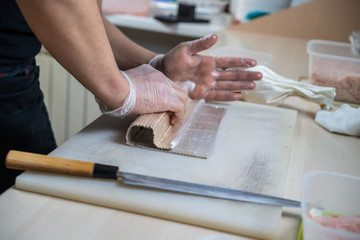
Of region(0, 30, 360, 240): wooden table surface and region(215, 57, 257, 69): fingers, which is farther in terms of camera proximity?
region(215, 57, 257, 69): fingers

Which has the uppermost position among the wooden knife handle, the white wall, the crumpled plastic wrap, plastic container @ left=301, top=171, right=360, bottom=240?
plastic container @ left=301, top=171, right=360, bottom=240

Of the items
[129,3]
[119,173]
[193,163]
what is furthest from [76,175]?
[129,3]

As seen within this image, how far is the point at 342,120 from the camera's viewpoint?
973 mm

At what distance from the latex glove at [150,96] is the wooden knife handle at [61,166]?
0.21m

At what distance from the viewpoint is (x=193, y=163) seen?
753mm

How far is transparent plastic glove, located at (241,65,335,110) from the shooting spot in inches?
41.9

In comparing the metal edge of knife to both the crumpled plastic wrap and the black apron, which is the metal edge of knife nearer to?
the crumpled plastic wrap

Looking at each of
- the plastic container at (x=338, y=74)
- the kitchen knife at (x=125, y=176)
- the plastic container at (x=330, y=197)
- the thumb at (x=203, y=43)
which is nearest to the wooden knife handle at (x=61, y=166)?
the kitchen knife at (x=125, y=176)

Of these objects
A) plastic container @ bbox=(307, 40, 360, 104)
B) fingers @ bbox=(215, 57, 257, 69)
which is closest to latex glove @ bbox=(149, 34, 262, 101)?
fingers @ bbox=(215, 57, 257, 69)

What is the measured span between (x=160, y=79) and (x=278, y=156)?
31 centimetres

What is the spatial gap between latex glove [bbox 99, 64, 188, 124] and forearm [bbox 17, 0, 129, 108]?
0.08 ft

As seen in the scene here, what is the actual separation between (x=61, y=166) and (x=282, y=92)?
2.08ft

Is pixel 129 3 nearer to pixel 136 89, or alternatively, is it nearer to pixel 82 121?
pixel 82 121

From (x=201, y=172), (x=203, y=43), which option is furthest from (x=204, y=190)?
(x=203, y=43)
